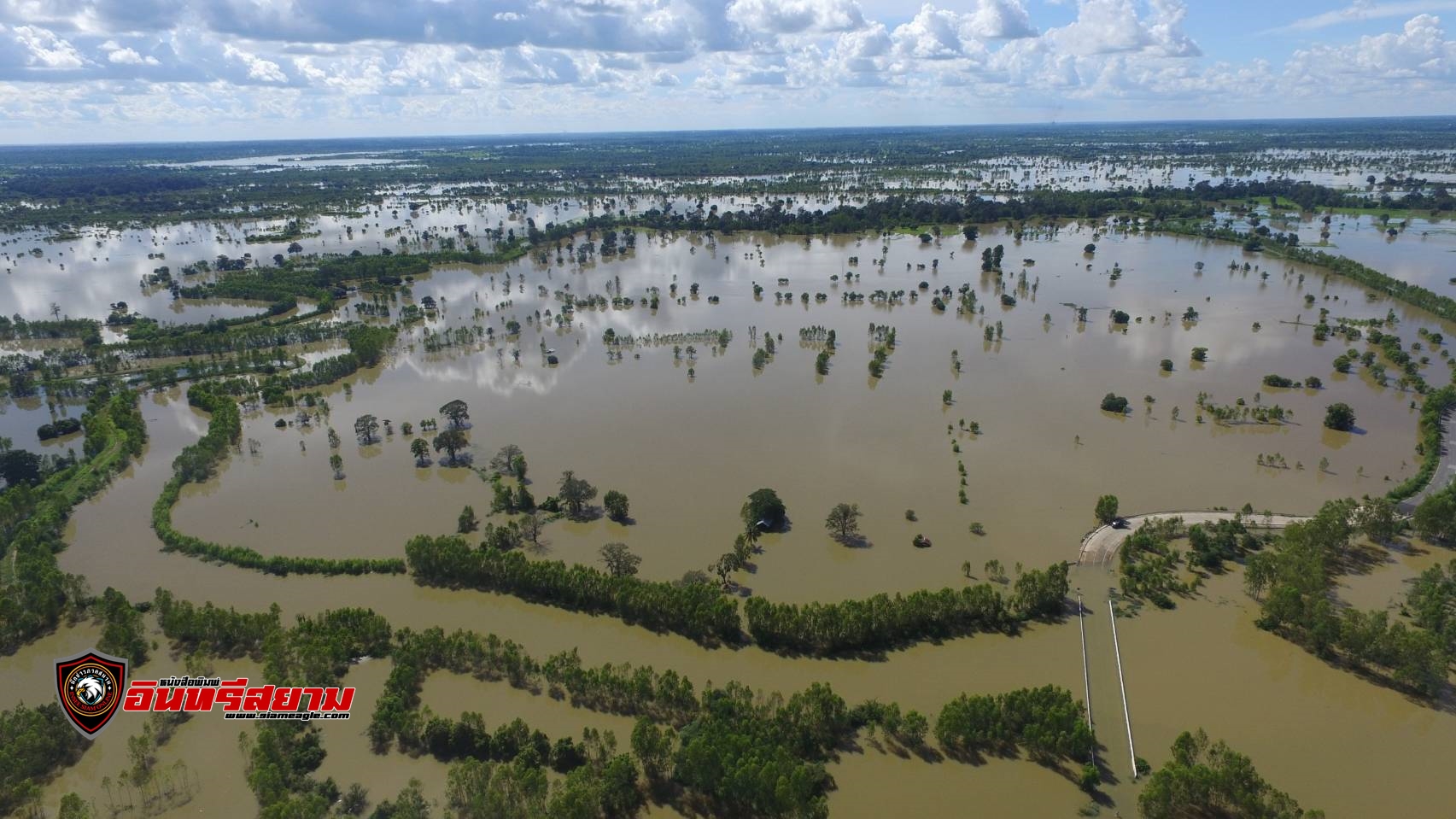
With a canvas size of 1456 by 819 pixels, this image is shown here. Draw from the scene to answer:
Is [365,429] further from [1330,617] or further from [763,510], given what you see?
[1330,617]

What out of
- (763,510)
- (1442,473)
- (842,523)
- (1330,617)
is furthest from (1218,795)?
(1442,473)

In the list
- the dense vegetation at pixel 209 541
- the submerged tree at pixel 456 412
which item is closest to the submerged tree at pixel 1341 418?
the dense vegetation at pixel 209 541

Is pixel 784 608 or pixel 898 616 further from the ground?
pixel 784 608

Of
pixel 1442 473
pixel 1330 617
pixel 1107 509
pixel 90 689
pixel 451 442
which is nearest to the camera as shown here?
pixel 90 689

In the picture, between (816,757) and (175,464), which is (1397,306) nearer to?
(816,757)

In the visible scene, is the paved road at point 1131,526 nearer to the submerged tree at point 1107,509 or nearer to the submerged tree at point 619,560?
the submerged tree at point 1107,509

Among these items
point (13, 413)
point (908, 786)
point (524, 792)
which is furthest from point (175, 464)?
point (908, 786)
